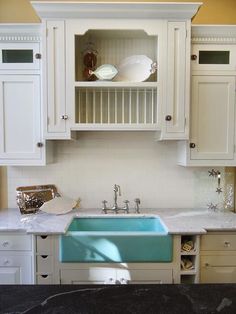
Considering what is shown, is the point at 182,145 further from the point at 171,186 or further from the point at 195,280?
the point at 195,280

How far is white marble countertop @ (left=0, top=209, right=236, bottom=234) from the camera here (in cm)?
176

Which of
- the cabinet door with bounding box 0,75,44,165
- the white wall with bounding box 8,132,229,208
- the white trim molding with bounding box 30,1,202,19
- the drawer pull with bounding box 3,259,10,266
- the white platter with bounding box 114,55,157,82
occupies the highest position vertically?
the white trim molding with bounding box 30,1,202,19

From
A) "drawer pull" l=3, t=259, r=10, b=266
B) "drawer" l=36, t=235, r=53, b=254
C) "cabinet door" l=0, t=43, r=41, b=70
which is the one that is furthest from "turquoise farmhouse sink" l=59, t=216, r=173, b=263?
"cabinet door" l=0, t=43, r=41, b=70

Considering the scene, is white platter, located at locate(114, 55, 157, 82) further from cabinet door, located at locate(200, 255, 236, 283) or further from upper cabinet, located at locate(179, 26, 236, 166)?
cabinet door, located at locate(200, 255, 236, 283)

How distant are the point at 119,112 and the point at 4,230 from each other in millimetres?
1270

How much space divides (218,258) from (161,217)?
0.49m

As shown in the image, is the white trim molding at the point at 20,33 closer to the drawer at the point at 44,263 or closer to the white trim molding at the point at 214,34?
the white trim molding at the point at 214,34

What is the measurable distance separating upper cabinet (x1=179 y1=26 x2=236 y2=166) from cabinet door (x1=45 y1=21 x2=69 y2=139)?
0.99 metres

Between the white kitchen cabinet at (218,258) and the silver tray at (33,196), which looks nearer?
the white kitchen cabinet at (218,258)

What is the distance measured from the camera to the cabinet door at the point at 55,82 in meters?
1.92

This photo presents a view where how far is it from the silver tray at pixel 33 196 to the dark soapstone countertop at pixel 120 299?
142cm

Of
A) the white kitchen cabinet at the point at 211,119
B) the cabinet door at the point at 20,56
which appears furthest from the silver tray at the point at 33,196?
the white kitchen cabinet at the point at 211,119

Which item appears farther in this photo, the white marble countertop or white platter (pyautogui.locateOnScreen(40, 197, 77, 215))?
white platter (pyautogui.locateOnScreen(40, 197, 77, 215))

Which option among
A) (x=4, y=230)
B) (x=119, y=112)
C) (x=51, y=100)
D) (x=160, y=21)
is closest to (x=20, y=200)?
(x=4, y=230)
